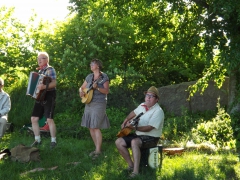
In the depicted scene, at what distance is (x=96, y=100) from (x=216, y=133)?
277cm

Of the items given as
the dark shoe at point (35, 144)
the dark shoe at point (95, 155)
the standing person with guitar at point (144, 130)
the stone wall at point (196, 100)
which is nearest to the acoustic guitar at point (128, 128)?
the standing person with guitar at point (144, 130)

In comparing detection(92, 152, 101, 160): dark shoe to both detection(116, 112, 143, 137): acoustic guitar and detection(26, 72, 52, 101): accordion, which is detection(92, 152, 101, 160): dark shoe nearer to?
detection(116, 112, 143, 137): acoustic guitar

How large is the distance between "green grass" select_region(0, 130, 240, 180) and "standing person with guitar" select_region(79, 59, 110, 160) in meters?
0.43

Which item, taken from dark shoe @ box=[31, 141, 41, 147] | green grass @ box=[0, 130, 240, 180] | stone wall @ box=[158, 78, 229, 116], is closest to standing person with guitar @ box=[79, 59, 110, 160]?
green grass @ box=[0, 130, 240, 180]

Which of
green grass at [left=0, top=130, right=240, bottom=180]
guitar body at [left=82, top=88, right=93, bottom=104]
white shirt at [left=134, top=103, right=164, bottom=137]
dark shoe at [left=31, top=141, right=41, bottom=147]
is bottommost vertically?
green grass at [left=0, top=130, right=240, bottom=180]

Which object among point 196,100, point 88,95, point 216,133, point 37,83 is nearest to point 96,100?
point 88,95

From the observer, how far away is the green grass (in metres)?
6.62

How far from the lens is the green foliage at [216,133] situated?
9.21 meters

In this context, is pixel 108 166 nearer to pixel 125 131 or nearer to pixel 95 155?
pixel 125 131

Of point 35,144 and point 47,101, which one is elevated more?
point 47,101

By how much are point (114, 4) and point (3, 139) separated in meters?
3.83

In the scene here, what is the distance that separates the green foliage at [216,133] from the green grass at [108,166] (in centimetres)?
105

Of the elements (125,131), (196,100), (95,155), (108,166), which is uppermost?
(196,100)

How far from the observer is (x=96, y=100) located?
27.3ft
